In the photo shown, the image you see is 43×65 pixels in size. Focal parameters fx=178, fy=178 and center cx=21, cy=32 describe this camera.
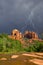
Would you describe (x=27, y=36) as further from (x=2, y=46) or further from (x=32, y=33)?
(x=2, y=46)

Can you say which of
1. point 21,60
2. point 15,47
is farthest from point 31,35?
point 21,60

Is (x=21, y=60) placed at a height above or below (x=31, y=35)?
below

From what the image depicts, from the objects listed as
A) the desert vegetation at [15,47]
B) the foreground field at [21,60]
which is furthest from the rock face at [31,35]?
the foreground field at [21,60]

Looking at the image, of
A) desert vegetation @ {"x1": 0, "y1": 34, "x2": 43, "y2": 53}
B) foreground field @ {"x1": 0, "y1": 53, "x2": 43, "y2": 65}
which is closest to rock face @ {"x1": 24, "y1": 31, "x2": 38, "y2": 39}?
desert vegetation @ {"x1": 0, "y1": 34, "x2": 43, "y2": 53}

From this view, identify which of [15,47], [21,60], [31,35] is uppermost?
[31,35]

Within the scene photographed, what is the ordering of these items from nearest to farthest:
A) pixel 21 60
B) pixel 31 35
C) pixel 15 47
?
pixel 21 60 < pixel 15 47 < pixel 31 35

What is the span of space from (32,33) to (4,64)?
293ft

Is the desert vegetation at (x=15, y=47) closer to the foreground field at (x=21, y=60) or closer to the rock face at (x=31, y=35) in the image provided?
the foreground field at (x=21, y=60)

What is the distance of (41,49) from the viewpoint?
40062 mm

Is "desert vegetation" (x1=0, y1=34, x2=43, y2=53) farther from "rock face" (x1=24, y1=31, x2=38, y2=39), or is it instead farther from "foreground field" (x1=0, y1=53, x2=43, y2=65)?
"rock face" (x1=24, y1=31, x2=38, y2=39)

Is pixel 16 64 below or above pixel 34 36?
below

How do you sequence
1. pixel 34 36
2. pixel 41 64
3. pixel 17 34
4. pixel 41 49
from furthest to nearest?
pixel 34 36 < pixel 17 34 < pixel 41 49 < pixel 41 64

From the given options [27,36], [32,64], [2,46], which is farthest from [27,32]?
[32,64]

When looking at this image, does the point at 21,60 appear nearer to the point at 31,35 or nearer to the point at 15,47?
the point at 15,47
